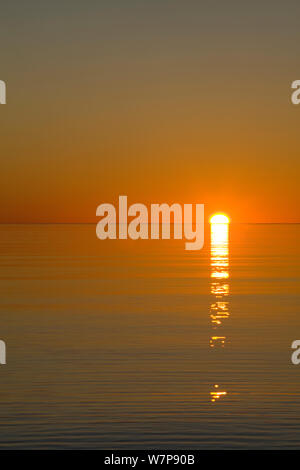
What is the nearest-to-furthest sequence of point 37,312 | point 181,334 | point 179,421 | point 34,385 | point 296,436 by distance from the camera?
1. point 296,436
2. point 179,421
3. point 34,385
4. point 181,334
5. point 37,312

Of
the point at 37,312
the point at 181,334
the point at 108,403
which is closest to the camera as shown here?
the point at 108,403

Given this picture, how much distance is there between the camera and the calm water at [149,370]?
15602 mm

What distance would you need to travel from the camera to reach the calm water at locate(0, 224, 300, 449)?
51.2 feet

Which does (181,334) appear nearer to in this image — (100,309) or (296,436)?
(100,309)

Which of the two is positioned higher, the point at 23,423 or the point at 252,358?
the point at 252,358

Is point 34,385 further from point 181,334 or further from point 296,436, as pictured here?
point 181,334

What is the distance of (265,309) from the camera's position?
36562 mm

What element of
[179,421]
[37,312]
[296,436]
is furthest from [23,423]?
[37,312]

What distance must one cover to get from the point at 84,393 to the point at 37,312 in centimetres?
1649

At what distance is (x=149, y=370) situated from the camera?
21812 millimetres

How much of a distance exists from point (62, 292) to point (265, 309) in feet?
45.6
